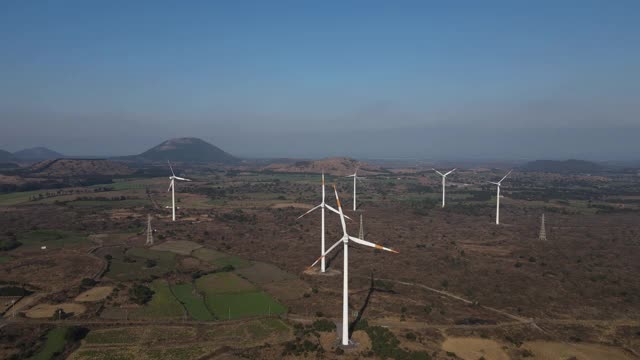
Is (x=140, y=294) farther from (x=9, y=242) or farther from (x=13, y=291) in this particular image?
(x=9, y=242)

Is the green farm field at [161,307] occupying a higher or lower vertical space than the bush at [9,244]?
lower

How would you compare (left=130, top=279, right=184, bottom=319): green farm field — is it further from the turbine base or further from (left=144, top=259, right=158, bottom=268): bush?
the turbine base

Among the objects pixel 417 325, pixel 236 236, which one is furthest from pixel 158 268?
pixel 417 325

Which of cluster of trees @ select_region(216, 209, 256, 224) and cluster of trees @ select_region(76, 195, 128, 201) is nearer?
cluster of trees @ select_region(216, 209, 256, 224)

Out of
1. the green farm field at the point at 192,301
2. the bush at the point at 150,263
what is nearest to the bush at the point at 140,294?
the green farm field at the point at 192,301

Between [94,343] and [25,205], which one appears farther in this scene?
[25,205]

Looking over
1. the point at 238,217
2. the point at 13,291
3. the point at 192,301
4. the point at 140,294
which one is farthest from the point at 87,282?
the point at 238,217

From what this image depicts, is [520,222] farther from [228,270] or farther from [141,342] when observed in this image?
[141,342]

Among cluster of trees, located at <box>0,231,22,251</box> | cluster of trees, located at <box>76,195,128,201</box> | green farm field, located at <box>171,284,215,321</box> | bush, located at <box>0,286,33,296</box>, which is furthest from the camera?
cluster of trees, located at <box>76,195,128,201</box>

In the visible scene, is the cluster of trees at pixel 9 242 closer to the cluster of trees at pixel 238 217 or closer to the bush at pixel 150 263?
the bush at pixel 150 263

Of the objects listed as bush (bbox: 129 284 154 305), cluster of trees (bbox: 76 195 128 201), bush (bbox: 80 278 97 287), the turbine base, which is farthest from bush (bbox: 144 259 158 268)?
cluster of trees (bbox: 76 195 128 201)

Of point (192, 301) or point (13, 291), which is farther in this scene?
point (192, 301)
